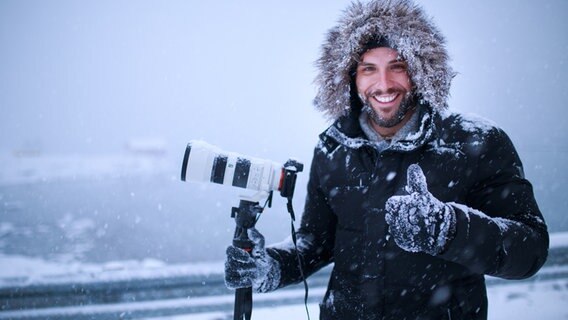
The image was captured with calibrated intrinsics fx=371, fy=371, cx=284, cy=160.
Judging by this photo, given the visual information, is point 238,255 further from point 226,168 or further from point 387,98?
point 387,98

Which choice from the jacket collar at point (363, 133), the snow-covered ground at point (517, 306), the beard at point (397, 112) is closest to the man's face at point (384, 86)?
the beard at point (397, 112)

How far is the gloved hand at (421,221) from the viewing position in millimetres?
1296

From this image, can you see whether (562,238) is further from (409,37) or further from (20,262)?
(20,262)

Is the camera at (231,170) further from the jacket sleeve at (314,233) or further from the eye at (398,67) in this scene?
the eye at (398,67)

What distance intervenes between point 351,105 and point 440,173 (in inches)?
26.8

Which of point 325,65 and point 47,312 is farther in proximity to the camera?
point 47,312

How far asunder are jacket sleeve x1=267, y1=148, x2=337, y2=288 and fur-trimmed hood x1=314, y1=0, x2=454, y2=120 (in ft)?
1.22

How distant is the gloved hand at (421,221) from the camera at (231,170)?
664mm

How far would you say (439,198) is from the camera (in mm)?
1673

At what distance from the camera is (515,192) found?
61.6 inches

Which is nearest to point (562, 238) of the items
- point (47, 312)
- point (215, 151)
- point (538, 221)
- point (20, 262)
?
point (538, 221)

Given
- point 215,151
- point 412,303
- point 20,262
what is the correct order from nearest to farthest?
point 412,303 → point 215,151 → point 20,262

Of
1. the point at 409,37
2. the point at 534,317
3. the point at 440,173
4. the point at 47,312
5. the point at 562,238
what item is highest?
the point at 409,37

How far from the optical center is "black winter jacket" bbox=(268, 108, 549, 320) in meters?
1.55
